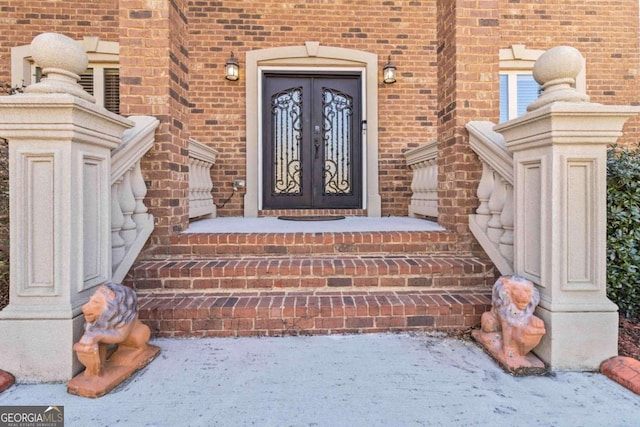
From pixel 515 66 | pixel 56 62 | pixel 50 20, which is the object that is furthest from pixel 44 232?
pixel 515 66

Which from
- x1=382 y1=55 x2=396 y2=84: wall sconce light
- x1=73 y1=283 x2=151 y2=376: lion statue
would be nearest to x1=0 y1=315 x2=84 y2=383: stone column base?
x1=73 y1=283 x2=151 y2=376: lion statue

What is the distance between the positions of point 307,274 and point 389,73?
370 cm

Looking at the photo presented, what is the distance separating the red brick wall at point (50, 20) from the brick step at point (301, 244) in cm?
404

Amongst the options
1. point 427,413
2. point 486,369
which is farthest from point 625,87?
point 427,413

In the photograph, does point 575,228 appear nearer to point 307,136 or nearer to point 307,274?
point 307,274

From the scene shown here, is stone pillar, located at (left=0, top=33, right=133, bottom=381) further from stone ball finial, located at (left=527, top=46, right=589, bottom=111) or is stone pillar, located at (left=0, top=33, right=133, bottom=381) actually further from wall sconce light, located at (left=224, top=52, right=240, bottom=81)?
wall sconce light, located at (left=224, top=52, right=240, bottom=81)

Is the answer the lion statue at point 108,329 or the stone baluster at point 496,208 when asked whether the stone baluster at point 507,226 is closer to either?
the stone baluster at point 496,208

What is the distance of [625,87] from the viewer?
5594 millimetres

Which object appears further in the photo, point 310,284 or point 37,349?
point 310,284

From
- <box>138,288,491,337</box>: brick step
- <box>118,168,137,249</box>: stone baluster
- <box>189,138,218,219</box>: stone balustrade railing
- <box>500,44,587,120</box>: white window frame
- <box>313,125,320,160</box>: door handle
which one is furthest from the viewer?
<box>500,44,587,120</box>: white window frame

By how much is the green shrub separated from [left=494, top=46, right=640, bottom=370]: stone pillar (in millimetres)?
658

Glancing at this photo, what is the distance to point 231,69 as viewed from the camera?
16.3 feet

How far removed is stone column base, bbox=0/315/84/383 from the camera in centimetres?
173

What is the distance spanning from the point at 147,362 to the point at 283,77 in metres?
4.40
